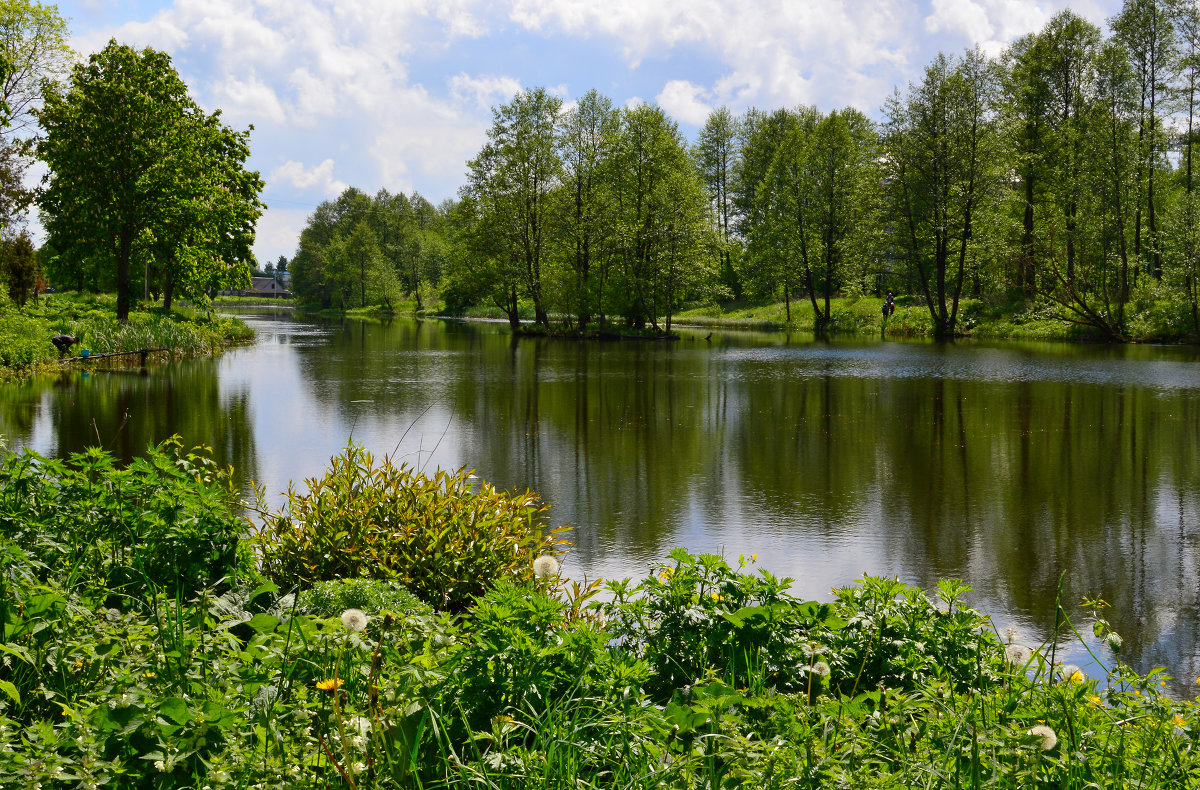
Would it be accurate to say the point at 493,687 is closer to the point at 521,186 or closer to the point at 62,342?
the point at 62,342

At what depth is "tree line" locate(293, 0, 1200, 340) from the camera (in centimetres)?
3834

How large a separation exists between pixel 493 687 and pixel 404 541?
2.41 meters

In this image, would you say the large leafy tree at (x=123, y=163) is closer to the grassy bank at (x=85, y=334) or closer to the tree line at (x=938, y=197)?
the grassy bank at (x=85, y=334)

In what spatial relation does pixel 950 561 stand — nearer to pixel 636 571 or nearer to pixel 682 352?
pixel 636 571

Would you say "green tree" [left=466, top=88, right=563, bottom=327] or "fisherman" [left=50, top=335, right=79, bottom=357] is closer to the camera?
"fisherman" [left=50, top=335, right=79, bottom=357]

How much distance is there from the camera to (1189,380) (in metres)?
21.0

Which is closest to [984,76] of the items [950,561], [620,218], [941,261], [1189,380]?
[941,261]

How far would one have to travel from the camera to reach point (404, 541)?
16.8 feet

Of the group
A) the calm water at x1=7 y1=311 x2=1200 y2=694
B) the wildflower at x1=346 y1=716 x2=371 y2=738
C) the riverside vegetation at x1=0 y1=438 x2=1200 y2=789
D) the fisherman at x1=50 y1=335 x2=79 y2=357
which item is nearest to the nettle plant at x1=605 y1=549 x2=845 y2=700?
the riverside vegetation at x1=0 y1=438 x2=1200 y2=789

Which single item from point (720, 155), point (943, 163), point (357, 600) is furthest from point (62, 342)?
point (720, 155)

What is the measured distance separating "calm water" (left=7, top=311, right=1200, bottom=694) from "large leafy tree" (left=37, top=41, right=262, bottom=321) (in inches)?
307

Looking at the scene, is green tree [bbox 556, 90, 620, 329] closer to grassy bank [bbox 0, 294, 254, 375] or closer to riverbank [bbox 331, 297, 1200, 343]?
riverbank [bbox 331, 297, 1200, 343]

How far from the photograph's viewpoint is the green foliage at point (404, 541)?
5.02m

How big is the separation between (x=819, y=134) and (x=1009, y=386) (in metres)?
32.5
